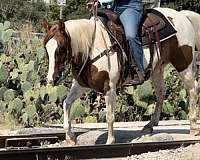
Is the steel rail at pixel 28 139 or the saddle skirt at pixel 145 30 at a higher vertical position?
the saddle skirt at pixel 145 30

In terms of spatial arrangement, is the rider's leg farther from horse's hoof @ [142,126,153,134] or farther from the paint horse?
horse's hoof @ [142,126,153,134]

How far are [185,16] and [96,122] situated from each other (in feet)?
10.2

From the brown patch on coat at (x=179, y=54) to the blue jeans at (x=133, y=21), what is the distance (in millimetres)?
922

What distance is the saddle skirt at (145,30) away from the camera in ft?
32.7

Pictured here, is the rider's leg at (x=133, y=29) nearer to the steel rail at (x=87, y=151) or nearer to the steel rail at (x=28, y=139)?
the steel rail at (x=87, y=151)

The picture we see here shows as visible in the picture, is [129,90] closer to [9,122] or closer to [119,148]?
[9,122]

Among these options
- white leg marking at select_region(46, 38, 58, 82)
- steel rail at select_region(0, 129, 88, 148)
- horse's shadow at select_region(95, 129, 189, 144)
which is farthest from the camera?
horse's shadow at select_region(95, 129, 189, 144)

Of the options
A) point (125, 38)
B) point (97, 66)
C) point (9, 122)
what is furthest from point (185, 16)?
point (9, 122)

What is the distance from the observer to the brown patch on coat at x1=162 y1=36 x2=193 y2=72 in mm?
10883

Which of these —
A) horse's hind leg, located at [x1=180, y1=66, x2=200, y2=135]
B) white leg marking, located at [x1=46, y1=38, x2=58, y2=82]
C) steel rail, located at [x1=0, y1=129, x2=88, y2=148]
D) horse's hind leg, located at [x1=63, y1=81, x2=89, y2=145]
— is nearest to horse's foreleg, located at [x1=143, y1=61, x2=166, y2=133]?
horse's hind leg, located at [x1=180, y1=66, x2=200, y2=135]

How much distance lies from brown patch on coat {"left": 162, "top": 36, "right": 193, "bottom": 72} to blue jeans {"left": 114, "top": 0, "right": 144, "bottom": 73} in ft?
3.03

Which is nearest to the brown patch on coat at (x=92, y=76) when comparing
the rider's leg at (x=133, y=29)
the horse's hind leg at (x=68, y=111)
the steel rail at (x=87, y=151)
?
the horse's hind leg at (x=68, y=111)

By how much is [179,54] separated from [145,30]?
0.96 metres

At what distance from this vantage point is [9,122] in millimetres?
12648
